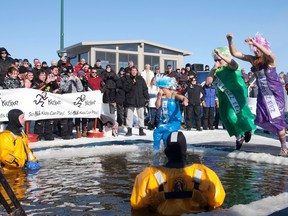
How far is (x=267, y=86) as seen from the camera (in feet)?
23.9

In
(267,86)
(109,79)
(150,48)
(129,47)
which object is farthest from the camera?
(150,48)

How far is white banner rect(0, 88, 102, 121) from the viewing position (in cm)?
1066

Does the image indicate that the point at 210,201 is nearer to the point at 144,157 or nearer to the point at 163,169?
the point at 163,169

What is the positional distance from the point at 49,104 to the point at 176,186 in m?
8.22

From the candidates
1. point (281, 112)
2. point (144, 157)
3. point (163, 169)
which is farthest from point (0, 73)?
point (163, 169)

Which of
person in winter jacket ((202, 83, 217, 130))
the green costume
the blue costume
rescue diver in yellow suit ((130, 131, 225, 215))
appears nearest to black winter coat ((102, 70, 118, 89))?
person in winter jacket ((202, 83, 217, 130))

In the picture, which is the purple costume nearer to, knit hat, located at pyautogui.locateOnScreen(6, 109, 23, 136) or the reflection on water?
the reflection on water

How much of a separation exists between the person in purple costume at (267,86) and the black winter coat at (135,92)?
234 inches

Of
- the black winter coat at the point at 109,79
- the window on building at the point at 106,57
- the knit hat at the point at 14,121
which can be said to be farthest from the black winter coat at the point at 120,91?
the window on building at the point at 106,57

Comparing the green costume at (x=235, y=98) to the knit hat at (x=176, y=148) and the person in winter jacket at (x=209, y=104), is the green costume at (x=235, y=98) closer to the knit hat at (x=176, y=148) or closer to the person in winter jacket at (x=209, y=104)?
the knit hat at (x=176, y=148)

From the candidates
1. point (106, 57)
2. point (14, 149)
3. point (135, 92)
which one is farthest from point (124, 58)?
point (14, 149)

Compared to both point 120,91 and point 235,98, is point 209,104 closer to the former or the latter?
point 120,91

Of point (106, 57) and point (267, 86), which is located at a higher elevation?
point (106, 57)

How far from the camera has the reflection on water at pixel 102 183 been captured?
420 centimetres
